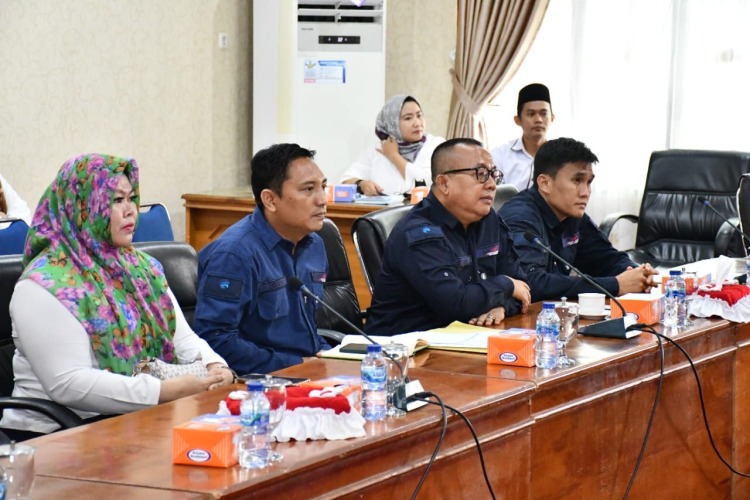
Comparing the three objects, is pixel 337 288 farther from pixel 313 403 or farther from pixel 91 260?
pixel 313 403

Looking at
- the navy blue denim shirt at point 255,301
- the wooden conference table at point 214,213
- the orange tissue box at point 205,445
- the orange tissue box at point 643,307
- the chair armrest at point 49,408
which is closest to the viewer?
the orange tissue box at point 205,445

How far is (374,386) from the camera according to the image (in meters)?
1.95

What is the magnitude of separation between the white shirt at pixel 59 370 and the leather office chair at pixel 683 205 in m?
3.57

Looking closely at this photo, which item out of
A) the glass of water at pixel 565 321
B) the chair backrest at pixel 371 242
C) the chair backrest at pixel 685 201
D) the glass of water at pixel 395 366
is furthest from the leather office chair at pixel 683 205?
the glass of water at pixel 395 366

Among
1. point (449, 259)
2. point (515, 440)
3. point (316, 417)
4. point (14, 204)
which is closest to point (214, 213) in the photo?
point (14, 204)

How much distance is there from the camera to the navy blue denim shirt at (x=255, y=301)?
285 centimetres

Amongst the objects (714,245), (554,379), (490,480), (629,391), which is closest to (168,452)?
(490,480)

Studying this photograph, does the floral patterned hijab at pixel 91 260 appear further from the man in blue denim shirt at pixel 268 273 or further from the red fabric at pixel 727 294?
the red fabric at pixel 727 294

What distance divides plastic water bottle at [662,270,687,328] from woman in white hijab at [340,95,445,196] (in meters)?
2.75

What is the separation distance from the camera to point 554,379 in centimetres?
232

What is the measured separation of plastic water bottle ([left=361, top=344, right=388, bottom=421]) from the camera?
194 cm

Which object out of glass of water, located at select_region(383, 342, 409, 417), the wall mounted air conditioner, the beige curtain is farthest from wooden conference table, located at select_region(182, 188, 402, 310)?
glass of water, located at select_region(383, 342, 409, 417)

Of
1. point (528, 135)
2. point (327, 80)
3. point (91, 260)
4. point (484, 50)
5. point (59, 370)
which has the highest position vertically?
point (484, 50)

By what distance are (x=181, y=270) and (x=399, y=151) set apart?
9.40ft
